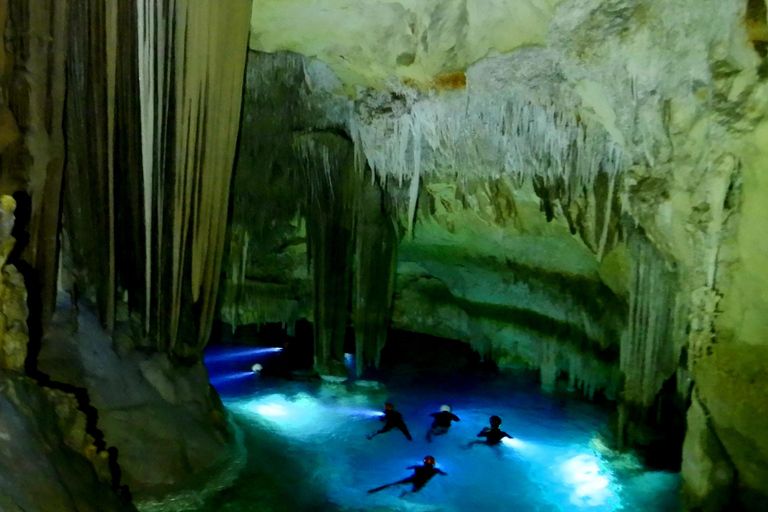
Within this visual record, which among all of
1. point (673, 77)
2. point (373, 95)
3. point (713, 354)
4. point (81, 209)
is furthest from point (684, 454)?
point (81, 209)

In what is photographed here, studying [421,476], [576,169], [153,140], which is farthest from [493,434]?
[153,140]

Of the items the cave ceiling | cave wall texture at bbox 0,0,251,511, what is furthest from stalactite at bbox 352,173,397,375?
cave wall texture at bbox 0,0,251,511

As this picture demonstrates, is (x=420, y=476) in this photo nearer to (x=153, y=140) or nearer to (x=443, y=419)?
(x=443, y=419)

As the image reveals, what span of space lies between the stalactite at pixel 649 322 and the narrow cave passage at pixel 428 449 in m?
1.08

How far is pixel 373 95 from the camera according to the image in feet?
23.9

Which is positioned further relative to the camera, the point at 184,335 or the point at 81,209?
the point at 184,335

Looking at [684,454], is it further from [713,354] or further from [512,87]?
[512,87]

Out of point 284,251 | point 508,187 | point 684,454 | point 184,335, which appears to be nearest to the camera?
point 684,454

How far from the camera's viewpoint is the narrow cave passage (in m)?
5.95

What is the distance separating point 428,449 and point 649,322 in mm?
3112

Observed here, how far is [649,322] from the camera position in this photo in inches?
247

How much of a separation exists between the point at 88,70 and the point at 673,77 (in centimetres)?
479

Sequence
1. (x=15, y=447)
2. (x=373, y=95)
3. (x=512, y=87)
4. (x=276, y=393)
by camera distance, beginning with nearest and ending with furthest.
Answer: (x=15, y=447)
(x=512, y=87)
(x=373, y=95)
(x=276, y=393)

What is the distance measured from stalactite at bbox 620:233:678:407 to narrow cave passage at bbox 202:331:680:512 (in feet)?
3.55
